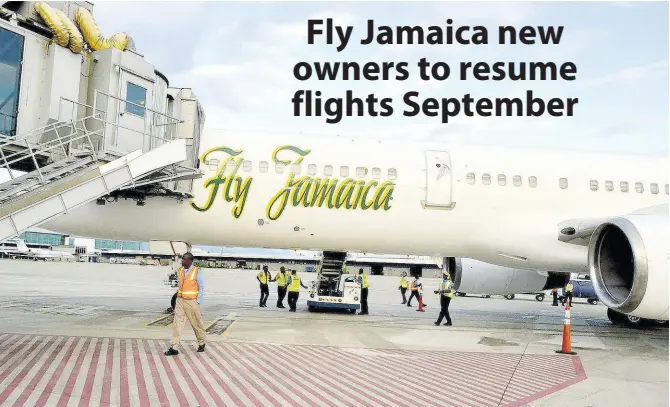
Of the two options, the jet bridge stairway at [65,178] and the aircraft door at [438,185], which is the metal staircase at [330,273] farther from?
the jet bridge stairway at [65,178]

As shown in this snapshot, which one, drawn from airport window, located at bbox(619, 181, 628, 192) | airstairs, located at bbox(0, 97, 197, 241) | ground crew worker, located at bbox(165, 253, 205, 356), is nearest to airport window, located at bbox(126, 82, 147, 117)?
airstairs, located at bbox(0, 97, 197, 241)

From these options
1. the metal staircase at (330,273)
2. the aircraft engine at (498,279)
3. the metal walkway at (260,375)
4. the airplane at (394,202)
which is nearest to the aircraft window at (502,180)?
the airplane at (394,202)

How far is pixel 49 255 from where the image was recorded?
278ft

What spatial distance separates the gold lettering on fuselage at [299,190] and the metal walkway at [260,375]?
3374 mm

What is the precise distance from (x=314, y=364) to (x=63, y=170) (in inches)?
191

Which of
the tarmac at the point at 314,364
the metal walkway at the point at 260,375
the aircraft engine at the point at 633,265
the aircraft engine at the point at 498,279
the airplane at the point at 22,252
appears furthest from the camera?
the airplane at the point at 22,252

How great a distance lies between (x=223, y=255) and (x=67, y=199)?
92.8 m

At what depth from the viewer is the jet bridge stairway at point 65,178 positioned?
25.0ft

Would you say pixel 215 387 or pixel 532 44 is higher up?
pixel 532 44

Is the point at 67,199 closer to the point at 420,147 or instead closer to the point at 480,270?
the point at 420,147

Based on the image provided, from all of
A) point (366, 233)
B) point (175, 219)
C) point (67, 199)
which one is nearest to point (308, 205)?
point (366, 233)

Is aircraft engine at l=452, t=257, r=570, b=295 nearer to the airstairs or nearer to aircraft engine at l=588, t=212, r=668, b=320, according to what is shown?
aircraft engine at l=588, t=212, r=668, b=320

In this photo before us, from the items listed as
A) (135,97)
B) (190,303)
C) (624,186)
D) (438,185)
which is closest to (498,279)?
(624,186)

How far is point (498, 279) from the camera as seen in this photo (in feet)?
50.2
